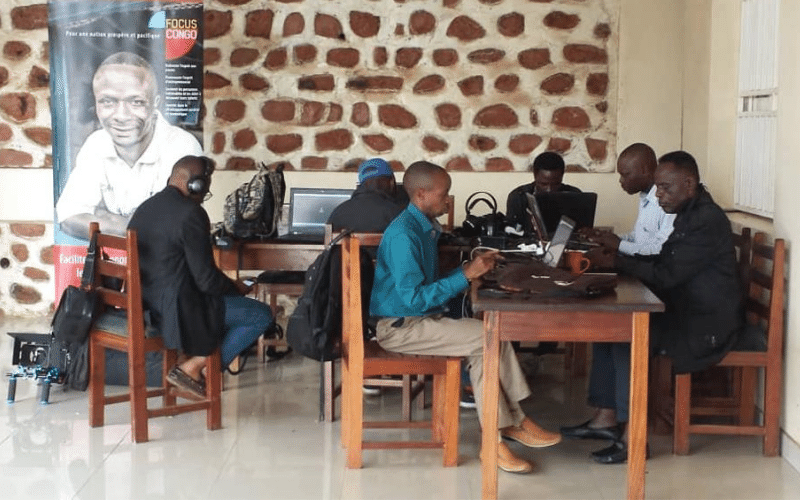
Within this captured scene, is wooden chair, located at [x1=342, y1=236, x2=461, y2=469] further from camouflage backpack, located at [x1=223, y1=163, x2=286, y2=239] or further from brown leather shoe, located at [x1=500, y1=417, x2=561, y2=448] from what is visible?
camouflage backpack, located at [x1=223, y1=163, x2=286, y2=239]

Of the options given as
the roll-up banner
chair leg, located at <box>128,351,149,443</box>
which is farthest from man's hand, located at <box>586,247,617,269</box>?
the roll-up banner

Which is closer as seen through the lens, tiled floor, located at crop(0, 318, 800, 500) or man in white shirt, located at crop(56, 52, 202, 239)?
tiled floor, located at crop(0, 318, 800, 500)

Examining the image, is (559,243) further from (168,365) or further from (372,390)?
(168,365)

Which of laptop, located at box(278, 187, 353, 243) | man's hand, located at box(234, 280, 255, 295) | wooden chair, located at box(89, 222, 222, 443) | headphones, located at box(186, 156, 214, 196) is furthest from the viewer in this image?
laptop, located at box(278, 187, 353, 243)

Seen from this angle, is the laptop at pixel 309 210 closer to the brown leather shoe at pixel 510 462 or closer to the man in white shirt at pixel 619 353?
the man in white shirt at pixel 619 353

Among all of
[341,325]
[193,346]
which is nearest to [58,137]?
[193,346]

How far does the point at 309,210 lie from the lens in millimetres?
6418

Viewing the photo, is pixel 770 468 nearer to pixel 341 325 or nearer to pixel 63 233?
pixel 341 325

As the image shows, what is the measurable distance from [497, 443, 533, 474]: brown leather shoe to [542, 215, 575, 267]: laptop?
723 millimetres

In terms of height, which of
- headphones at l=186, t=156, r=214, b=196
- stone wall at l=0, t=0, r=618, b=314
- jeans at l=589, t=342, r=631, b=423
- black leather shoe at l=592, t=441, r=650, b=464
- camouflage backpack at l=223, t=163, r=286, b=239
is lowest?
black leather shoe at l=592, t=441, r=650, b=464

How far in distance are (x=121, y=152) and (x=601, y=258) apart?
3384mm

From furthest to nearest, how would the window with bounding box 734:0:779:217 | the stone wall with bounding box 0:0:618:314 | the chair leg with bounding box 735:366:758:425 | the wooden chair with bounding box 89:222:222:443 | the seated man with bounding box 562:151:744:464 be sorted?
the stone wall with bounding box 0:0:618:314 < the window with bounding box 734:0:779:217 < the chair leg with bounding box 735:366:758:425 < the wooden chair with bounding box 89:222:222:443 < the seated man with bounding box 562:151:744:464

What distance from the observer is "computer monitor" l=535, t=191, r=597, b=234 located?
6023 mm

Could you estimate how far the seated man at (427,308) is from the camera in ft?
15.1
